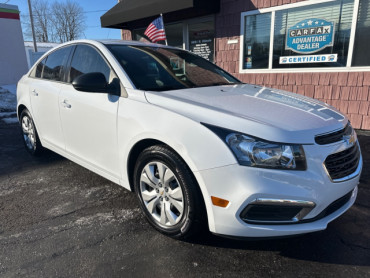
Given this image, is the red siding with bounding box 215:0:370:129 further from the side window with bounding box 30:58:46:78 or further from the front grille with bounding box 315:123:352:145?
the side window with bounding box 30:58:46:78

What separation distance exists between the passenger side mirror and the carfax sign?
5003 mm

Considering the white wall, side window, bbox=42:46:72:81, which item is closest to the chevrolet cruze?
side window, bbox=42:46:72:81

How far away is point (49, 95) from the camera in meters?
3.50

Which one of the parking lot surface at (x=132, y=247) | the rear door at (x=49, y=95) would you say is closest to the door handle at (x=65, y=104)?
the rear door at (x=49, y=95)

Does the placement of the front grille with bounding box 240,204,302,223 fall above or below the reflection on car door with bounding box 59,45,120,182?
below

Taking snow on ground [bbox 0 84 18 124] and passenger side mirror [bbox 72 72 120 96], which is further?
snow on ground [bbox 0 84 18 124]

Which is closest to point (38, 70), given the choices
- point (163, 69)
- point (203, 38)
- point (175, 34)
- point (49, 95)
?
point (49, 95)

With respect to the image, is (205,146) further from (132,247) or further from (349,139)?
(349,139)

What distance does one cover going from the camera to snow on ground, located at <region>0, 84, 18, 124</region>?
25.8ft

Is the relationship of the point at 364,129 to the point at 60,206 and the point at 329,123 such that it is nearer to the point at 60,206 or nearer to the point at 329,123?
the point at 329,123

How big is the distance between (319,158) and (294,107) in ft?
1.97

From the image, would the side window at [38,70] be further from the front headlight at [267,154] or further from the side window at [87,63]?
the front headlight at [267,154]

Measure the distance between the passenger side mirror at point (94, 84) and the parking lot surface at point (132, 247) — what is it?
1.19 m

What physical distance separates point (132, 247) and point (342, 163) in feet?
5.68
